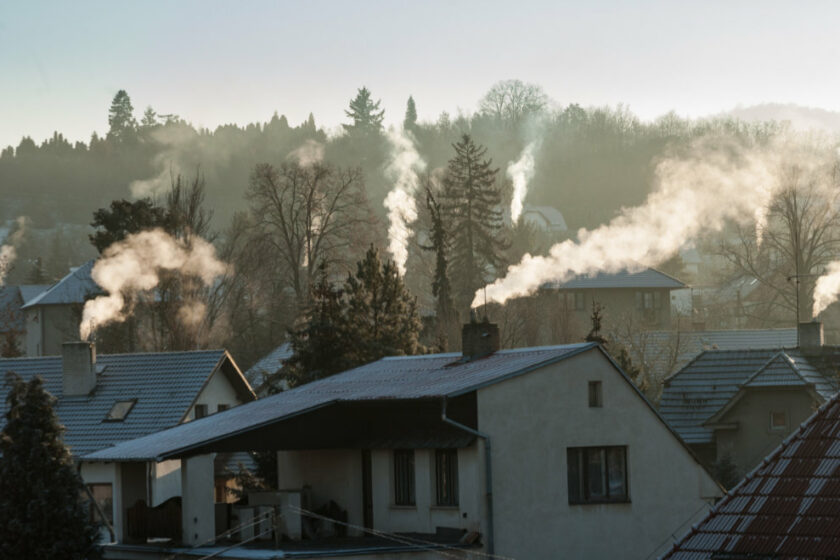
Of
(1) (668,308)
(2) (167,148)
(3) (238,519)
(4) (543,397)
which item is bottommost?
(3) (238,519)

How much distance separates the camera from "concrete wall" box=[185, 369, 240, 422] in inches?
1816

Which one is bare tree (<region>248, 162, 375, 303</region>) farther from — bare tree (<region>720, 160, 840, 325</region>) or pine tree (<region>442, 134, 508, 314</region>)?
bare tree (<region>720, 160, 840, 325</region>)

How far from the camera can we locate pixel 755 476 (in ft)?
60.7

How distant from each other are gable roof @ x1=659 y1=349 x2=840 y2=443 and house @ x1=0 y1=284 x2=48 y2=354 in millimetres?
47223

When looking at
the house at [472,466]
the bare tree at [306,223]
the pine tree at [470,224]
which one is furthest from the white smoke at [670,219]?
the bare tree at [306,223]

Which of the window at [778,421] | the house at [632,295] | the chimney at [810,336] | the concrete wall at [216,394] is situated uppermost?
the house at [632,295]

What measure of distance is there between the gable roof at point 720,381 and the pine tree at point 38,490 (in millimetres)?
22327

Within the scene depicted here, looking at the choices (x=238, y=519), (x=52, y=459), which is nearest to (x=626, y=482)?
(x=238, y=519)

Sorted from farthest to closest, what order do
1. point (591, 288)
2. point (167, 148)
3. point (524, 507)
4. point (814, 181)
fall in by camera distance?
point (167, 148) < point (591, 288) < point (814, 181) < point (524, 507)

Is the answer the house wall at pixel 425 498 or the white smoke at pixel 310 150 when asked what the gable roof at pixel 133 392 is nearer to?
the house wall at pixel 425 498

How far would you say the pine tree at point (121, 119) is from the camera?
191750mm

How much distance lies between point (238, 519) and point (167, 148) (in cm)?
15819

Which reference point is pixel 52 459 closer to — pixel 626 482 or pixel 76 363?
pixel 626 482

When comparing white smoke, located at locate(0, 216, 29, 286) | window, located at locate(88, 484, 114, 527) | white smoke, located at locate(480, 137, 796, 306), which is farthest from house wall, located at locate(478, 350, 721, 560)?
white smoke, located at locate(0, 216, 29, 286)
